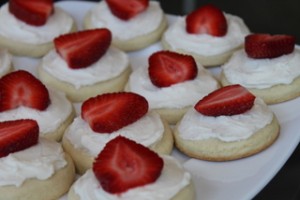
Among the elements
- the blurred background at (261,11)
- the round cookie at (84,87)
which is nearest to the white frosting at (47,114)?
the round cookie at (84,87)

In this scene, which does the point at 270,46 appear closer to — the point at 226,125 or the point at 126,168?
the point at 226,125

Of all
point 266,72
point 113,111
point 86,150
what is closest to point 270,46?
point 266,72

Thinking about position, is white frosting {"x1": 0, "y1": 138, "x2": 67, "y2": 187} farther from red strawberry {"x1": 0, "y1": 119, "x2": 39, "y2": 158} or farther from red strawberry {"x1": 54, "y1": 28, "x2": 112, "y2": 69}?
red strawberry {"x1": 54, "y1": 28, "x2": 112, "y2": 69}

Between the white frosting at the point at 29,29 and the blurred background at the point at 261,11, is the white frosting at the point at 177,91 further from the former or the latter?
the blurred background at the point at 261,11

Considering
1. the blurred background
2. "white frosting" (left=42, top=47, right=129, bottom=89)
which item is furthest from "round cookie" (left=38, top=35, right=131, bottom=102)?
the blurred background

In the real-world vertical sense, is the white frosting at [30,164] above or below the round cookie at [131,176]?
below

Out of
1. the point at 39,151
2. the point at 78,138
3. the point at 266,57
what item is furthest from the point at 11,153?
the point at 266,57
